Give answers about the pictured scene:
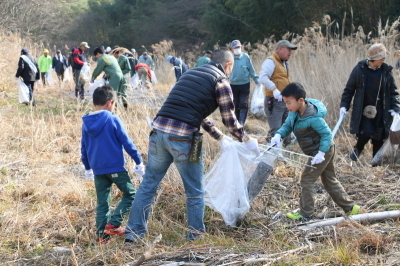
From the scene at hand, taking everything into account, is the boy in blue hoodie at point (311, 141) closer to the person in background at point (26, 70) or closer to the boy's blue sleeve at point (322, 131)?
the boy's blue sleeve at point (322, 131)

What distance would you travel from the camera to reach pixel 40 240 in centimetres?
352

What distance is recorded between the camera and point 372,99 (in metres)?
5.24

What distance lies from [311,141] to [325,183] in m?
0.44

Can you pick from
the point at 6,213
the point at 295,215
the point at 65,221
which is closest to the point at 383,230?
the point at 295,215

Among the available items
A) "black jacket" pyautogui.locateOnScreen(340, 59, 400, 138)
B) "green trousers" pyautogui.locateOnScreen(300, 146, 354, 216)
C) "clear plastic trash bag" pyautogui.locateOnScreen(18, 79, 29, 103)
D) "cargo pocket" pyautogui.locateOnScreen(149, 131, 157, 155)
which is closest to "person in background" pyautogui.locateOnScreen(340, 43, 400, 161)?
"black jacket" pyautogui.locateOnScreen(340, 59, 400, 138)

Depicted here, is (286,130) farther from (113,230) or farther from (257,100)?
(257,100)

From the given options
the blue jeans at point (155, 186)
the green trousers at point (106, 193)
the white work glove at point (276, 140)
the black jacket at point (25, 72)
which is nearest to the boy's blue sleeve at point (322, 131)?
the white work glove at point (276, 140)

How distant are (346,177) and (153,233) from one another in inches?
93.1

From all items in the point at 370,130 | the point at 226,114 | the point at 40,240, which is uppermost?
the point at 226,114

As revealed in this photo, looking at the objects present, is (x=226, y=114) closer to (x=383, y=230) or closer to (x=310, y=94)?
(x=383, y=230)

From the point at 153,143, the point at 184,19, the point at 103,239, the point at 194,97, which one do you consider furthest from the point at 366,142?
the point at 184,19

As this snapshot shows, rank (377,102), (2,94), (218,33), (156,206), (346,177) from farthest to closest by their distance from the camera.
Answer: (218,33)
(2,94)
(377,102)
(346,177)
(156,206)

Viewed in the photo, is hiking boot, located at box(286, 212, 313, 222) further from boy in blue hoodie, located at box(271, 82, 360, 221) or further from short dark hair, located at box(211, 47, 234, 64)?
short dark hair, located at box(211, 47, 234, 64)

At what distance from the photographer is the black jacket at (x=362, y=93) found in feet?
16.8
